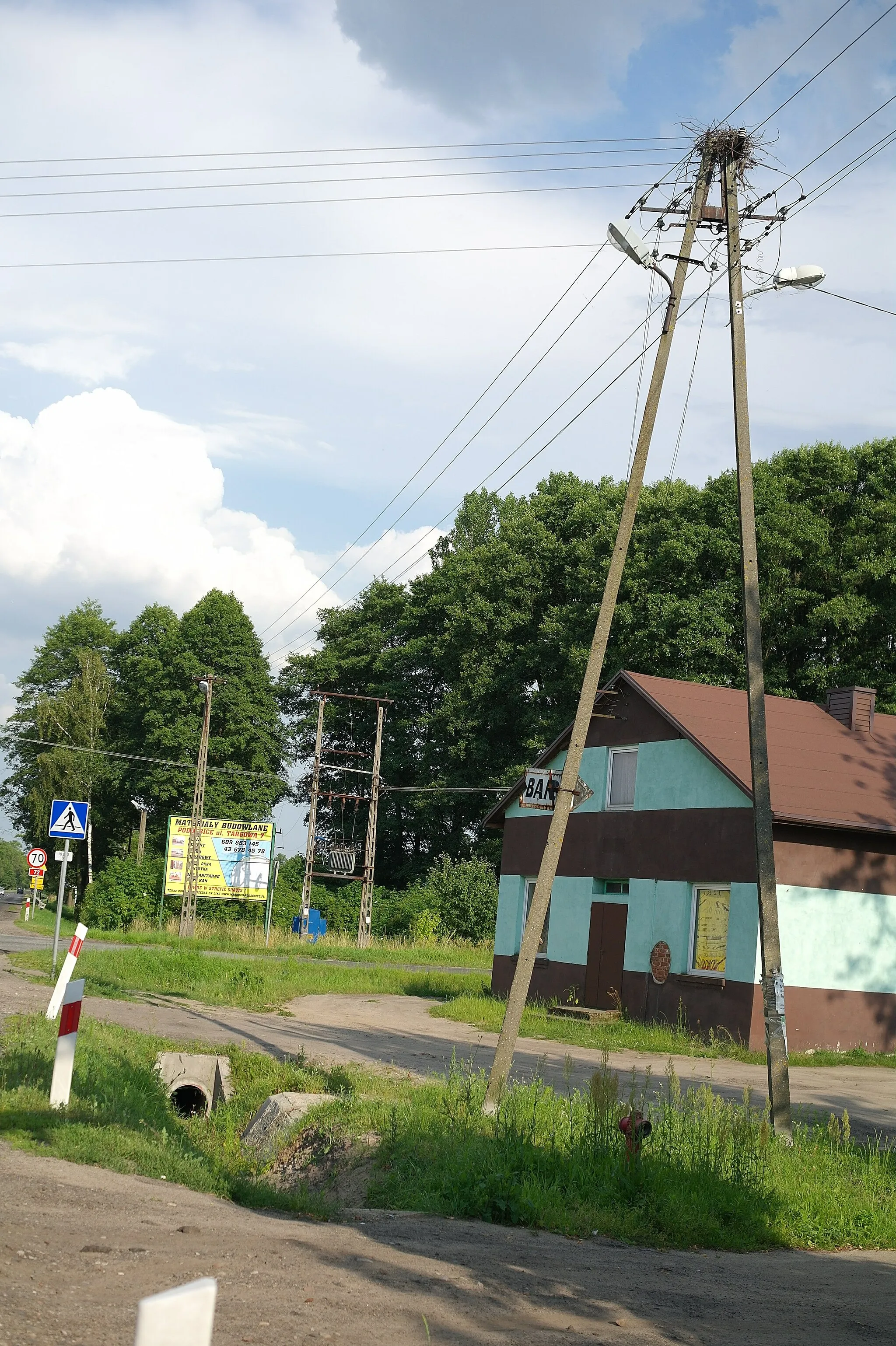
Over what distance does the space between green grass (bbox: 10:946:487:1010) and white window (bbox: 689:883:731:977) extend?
285 inches

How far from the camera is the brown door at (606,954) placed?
74.7 ft

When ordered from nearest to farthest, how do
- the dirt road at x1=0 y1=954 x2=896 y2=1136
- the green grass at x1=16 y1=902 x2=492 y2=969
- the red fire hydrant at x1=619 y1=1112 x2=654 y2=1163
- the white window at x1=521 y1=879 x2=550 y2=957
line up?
1. the red fire hydrant at x1=619 y1=1112 x2=654 y2=1163
2. the dirt road at x1=0 y1=954 x2=896 y2=1136
3. the white window at x1=521 y1=879 x2=550 y2=957
4. the green grass at x1=16 y1=902 x2=492 y2=969

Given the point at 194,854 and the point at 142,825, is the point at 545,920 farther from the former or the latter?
the point at 142,825

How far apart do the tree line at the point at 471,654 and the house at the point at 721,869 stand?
36.7ft

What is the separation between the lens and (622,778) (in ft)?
78.5

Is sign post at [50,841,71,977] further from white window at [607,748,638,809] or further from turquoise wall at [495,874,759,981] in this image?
white window at [607,748,638,809]

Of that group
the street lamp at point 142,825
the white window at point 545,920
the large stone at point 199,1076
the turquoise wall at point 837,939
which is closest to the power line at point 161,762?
the street lamp at point 142,825

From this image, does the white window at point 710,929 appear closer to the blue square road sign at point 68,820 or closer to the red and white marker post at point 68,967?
the blue square road sign at point 68,820

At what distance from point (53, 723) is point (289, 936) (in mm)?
21750

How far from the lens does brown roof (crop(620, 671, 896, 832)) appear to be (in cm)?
2033

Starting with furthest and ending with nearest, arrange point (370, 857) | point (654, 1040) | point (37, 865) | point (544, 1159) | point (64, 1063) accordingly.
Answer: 1. point (370, 857)
2. point (37, 865)
3. point (654, 1040)
4. point (64, 1063)
5. point (544, 1159)

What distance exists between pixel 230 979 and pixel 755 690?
16.2 m

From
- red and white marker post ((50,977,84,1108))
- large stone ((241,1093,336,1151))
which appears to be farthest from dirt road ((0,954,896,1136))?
red and white marker post ((50,977,84,1108))

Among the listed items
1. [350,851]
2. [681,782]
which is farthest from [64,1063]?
[350,851]
